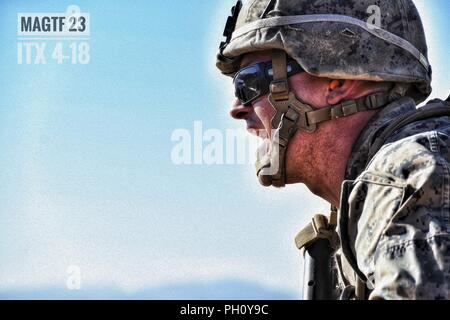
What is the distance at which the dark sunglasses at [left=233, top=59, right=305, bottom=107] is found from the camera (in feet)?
29.0

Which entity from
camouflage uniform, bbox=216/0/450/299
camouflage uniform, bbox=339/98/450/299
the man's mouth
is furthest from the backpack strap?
the man's mouth

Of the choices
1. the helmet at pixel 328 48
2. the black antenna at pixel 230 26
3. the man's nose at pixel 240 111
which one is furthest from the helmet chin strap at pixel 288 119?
the black antenna at pixel 230 26

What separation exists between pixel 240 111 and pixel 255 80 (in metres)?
0.29

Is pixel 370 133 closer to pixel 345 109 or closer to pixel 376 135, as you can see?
pixel 376 135

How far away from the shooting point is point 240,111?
8.98 metres

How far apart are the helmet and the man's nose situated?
26 cm

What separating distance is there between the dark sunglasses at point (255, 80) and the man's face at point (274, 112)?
41 millimetres

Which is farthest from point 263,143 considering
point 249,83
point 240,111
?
point 249,83

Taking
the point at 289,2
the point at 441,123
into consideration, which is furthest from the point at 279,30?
the point at 441,123

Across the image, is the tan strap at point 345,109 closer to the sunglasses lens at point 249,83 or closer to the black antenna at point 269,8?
the sunglasses lens at point 249,83

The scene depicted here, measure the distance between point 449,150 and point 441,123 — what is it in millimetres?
710

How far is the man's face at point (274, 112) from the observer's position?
28.3 feet

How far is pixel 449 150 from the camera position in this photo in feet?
22.9
